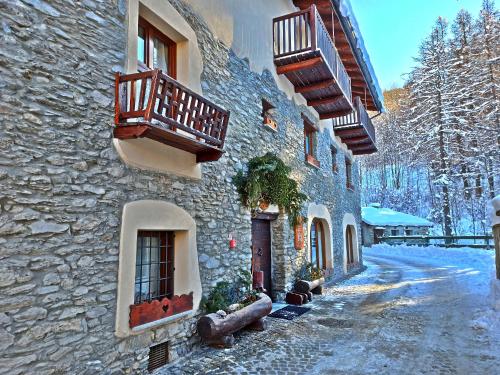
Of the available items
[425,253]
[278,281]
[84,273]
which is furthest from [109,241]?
[425,253]

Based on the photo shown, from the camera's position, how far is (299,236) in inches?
345

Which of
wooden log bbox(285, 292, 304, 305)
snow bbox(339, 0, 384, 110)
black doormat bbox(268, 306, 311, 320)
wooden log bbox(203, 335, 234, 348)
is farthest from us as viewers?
snow bbox(339, 0, 384, 110)

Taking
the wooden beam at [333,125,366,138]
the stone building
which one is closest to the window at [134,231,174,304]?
the stone building

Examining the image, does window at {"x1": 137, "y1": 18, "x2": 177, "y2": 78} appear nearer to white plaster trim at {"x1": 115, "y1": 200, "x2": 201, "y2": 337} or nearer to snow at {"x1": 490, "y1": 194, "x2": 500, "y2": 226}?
white plaster trim at {"x1": 115, "y1": 200, "x2": 201, "y2": 337}

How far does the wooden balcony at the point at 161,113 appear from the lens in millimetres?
3777

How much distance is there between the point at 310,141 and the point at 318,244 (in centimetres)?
341

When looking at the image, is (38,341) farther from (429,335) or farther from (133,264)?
(429,335)

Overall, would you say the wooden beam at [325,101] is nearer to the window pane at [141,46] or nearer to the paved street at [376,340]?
the paved street at [376,340]

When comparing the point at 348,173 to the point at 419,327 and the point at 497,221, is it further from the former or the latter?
the point at 419,327

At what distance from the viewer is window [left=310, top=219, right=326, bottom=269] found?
1056 centimetres

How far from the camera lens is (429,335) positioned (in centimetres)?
547

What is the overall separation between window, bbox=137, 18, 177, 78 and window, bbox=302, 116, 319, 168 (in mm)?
5855

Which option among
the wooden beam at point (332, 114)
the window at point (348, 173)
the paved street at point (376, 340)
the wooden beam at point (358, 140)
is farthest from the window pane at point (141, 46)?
the window at point (348, 173)

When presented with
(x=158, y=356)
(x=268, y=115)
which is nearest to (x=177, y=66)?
(x=268, y=115)
